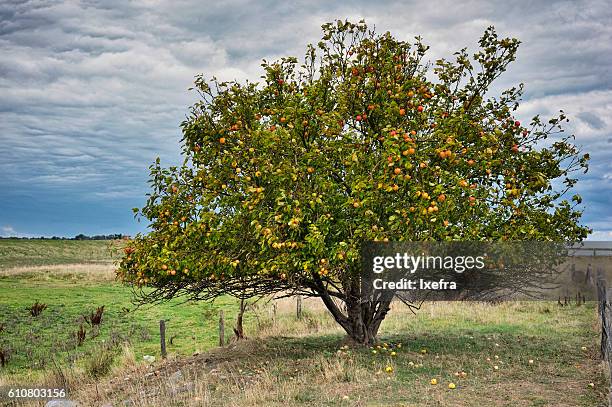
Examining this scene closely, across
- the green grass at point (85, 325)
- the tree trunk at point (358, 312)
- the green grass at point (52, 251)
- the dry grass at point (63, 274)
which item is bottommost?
the green grass at point (85, 325)

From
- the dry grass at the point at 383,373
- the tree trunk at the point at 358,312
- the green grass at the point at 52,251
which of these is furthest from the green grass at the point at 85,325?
the green grass at the point at 52,251

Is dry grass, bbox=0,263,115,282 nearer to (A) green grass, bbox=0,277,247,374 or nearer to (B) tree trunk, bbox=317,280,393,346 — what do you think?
(A) green grass, bbox=0,277,247,374

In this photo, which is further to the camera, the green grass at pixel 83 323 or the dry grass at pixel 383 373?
the green grass at pixel 83 323

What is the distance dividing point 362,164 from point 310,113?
1.91m

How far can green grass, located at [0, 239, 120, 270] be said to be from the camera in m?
87.6

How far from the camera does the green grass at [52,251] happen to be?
287 ft

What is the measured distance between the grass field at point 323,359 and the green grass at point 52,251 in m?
61.9

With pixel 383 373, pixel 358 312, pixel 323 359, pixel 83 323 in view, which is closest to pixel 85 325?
pixel 83 323

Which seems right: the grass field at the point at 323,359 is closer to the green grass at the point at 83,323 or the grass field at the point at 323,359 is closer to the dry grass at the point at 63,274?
the green grass at the point at 83,323

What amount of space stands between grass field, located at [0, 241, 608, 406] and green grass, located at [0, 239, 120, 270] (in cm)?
6193

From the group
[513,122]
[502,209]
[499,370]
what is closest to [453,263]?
[502,209]

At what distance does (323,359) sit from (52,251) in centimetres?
9773

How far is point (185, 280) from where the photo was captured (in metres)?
14.0

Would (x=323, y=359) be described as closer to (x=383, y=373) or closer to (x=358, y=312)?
(x=383, y=373)
